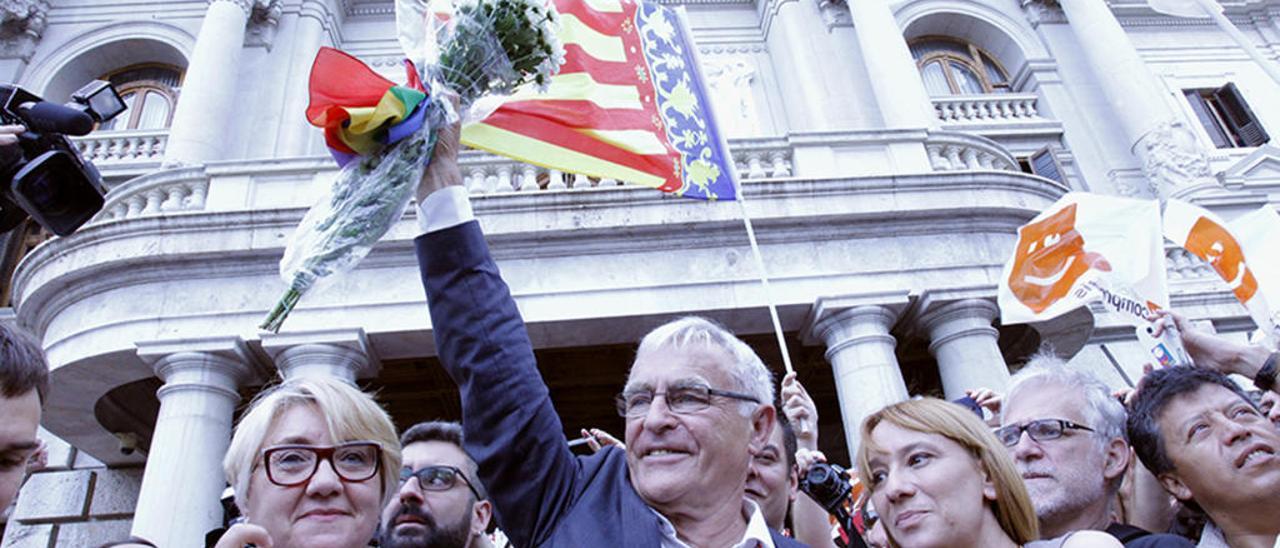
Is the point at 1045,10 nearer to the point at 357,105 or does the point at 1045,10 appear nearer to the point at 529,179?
the point at 529,179

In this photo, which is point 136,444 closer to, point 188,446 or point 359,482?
point 188,446

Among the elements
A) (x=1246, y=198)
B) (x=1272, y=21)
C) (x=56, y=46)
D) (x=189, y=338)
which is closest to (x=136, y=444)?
(x=189, y=338)

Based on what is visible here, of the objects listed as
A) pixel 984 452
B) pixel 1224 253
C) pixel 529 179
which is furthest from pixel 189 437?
pixel 1224 253

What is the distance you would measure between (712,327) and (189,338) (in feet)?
24.6

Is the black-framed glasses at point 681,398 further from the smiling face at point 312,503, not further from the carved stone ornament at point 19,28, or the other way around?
the carved stone ornament at point 19,28

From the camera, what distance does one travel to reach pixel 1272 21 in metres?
17.4

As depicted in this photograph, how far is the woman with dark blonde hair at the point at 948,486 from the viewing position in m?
2.46

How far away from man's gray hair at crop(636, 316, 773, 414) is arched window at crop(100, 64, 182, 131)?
14.4m

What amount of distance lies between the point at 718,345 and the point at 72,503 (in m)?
12.1

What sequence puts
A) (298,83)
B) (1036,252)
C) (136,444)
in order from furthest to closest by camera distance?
(298,83) < (136,444) < (1036,252)

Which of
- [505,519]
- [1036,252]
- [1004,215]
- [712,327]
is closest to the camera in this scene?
[505,519]

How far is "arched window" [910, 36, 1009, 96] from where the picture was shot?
16.1m

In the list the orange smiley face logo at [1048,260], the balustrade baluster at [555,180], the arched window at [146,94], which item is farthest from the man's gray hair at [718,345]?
the arched window at [146,94]

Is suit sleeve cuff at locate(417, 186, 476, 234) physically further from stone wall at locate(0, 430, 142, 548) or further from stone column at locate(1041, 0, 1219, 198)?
stone column at locate(1041, 0, 1219, 198)
